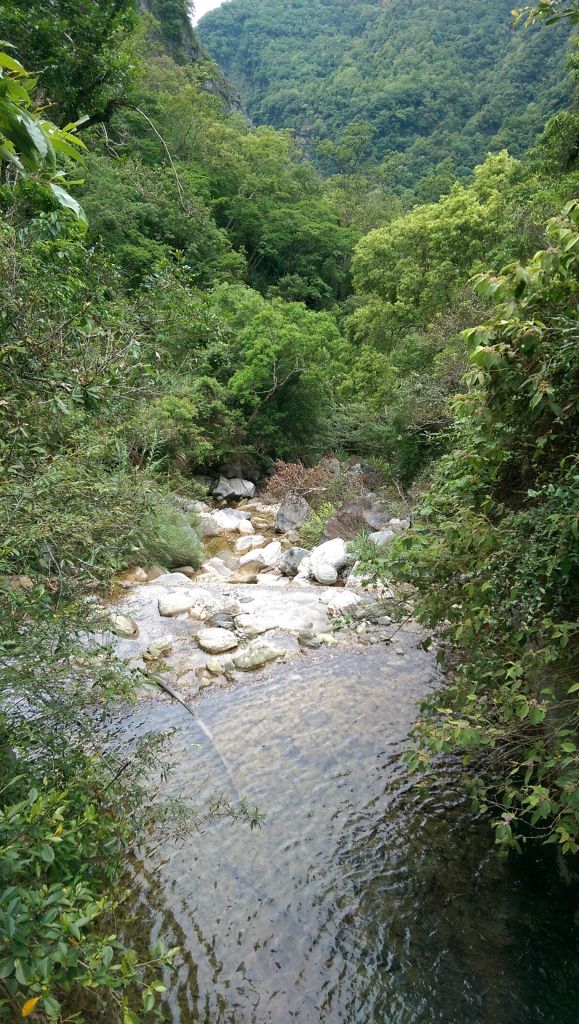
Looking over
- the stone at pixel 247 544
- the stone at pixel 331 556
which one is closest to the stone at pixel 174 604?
the stone at pixel 331 556

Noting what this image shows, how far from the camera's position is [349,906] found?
382 centimetres

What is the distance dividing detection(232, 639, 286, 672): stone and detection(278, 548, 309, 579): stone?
10.8ft

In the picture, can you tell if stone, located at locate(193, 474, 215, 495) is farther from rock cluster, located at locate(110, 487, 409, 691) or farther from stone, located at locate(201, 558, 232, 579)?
stone, located at locate(201, 558, 232, 579)

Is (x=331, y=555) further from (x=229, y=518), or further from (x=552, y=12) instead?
(x=552, y=12)

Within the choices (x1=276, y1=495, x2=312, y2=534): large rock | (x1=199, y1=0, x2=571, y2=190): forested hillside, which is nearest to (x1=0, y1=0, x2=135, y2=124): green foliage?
(x1=276, y1=495, x2=312, y2=534): large rock

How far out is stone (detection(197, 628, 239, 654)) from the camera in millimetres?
7543

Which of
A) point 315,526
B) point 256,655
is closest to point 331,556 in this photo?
point 315,526

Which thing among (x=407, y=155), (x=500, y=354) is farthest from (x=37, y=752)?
(x=407, y=155)

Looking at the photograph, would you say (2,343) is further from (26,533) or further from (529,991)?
(529,991)

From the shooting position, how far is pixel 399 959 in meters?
3.44

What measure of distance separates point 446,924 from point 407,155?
2484 inches

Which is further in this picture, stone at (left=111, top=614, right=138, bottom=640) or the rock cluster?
stone at (left=111, top=614, right=138, bottom=640)

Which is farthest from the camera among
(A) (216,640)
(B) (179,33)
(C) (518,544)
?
(B) (179,33)

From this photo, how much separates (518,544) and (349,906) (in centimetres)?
271
